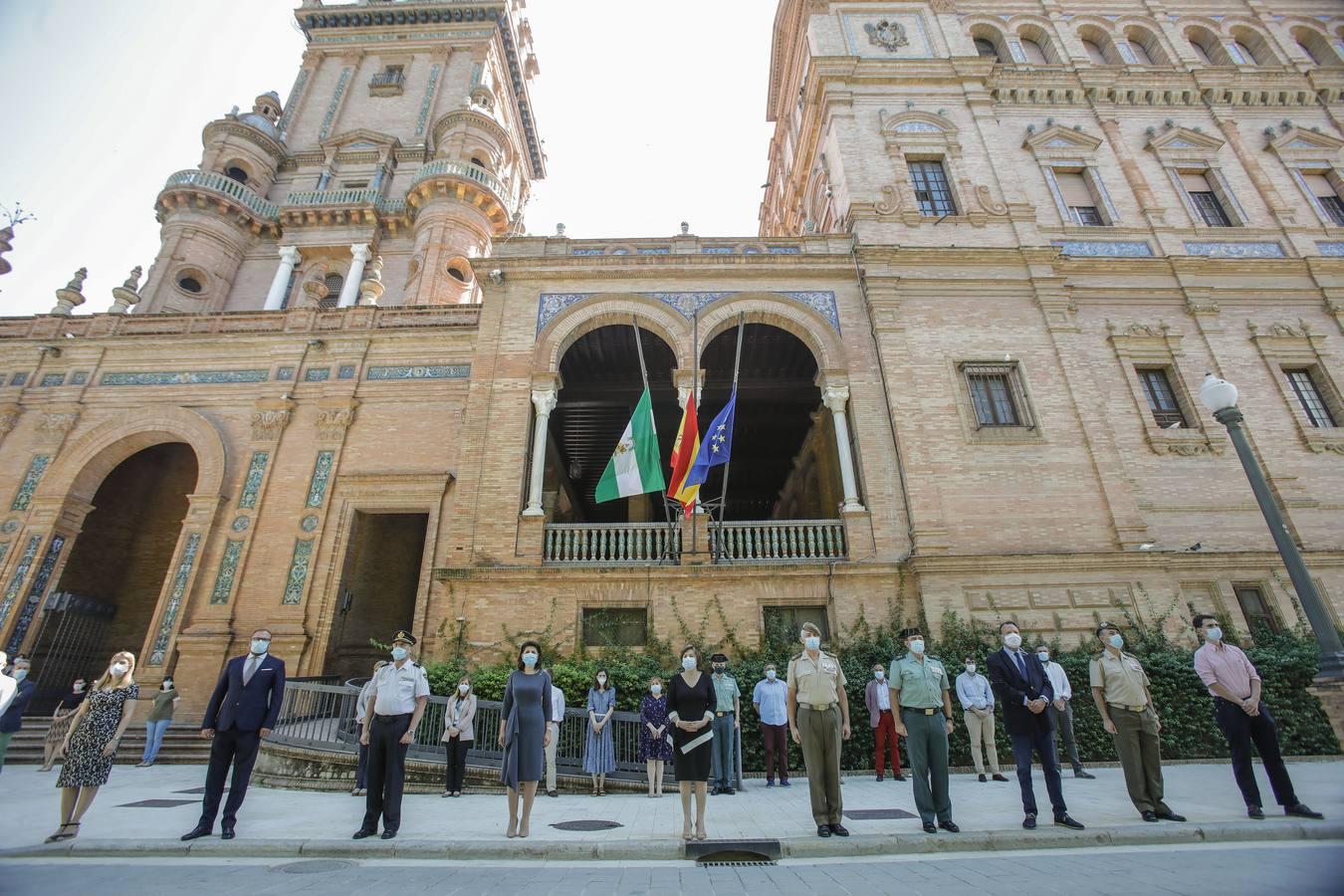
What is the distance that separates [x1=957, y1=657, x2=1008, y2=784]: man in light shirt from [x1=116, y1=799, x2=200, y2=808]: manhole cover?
1004 cm

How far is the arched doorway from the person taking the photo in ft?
46.2

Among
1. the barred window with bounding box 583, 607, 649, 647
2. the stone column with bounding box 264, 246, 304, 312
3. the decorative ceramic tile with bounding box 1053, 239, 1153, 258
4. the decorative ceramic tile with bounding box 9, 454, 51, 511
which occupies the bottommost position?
the barred window with bounding box 583, 607, 649, 647

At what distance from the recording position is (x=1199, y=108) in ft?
59.6

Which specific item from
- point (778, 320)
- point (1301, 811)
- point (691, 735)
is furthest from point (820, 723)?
point (778, 320)

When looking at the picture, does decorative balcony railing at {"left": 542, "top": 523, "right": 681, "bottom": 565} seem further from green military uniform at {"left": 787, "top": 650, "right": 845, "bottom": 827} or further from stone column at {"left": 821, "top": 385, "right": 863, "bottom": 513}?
green military uniform at {"left": 787, "top": 650, "right": 845, "bottom": 827}

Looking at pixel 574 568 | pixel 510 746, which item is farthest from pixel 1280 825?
pixel 574 568

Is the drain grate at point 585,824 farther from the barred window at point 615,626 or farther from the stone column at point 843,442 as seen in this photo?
the stone column at point 843,442

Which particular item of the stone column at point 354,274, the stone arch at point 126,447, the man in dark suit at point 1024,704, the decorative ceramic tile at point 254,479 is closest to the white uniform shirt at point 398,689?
the man in dark suit at point 1024,704

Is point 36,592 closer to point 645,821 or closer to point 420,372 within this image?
point 420,372

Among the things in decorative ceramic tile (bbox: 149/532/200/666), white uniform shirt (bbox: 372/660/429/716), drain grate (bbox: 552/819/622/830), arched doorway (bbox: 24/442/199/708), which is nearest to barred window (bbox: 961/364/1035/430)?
drain grate (bbox: 552/819/622/830)

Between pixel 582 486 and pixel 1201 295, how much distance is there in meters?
18.5

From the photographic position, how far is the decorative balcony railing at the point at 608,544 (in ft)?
38.8

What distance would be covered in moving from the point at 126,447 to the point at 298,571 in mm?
6318

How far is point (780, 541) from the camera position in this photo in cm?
1219
